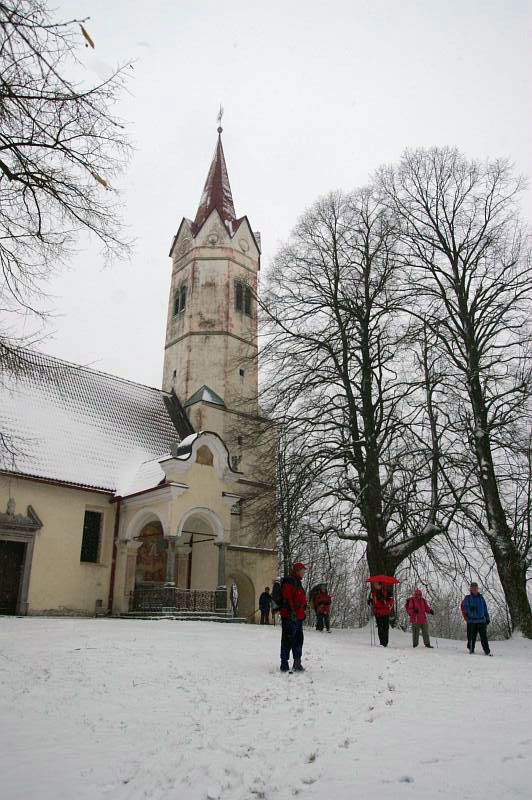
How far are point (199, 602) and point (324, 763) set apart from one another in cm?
1732

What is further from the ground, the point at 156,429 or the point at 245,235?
the point at 245,235

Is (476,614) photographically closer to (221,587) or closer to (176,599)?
(176,599)

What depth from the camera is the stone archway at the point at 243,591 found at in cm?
2712

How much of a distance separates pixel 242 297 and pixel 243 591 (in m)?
14.8

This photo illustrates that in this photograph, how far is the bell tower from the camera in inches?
1185

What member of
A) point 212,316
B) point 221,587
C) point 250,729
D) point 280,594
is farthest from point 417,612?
point 212,316

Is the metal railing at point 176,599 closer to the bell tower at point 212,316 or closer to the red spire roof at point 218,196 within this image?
the bell tower at point 212,316

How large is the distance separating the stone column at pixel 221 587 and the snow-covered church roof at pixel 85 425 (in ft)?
14.8


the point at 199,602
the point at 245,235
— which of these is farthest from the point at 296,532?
the point at 245,235

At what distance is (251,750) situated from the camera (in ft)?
15.2

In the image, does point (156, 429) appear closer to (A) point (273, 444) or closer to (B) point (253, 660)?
(A) point (273, 444)

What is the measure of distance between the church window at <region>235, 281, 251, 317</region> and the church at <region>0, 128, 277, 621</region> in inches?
57.6

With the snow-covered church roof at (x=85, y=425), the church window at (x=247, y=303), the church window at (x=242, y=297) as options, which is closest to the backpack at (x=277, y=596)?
the snow-covered church roof at (x=85, y=425)

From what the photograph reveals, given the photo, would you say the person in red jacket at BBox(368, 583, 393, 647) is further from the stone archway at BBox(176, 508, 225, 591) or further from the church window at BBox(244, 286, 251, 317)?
the church window at BBox(244, 286, 251, 317)
